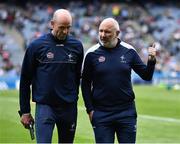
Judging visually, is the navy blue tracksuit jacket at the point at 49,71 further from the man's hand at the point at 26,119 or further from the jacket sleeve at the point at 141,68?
Result: the jacket sleeve at the point at 141,68

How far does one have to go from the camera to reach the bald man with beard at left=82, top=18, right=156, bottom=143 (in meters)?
7.85

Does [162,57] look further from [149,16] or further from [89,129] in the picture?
[89,129]

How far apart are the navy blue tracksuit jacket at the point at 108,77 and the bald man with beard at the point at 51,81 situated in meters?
0.18

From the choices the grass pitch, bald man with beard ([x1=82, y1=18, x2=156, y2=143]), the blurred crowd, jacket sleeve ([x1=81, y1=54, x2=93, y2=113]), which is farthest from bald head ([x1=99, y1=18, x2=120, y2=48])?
the blurred crowd

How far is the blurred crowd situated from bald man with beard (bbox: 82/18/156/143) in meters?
30.8

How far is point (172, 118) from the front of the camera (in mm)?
18469

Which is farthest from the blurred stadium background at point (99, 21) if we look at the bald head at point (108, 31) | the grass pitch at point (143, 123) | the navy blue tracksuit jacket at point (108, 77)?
the bald head at point (108, 31)

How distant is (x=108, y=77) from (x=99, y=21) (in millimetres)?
38318

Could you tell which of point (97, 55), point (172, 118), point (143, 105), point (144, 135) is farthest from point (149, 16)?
point (97, 55)

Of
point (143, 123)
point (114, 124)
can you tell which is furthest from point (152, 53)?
point (143, 123)

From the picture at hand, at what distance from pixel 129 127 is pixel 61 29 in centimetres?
152

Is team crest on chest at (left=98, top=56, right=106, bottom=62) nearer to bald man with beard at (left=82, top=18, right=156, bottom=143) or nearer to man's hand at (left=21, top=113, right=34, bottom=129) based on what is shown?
bald man with beard at (left=82, top=18, right=156, bottom=143)

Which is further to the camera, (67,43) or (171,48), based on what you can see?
(171,48)

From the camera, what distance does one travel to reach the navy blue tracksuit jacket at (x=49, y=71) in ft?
25.6
